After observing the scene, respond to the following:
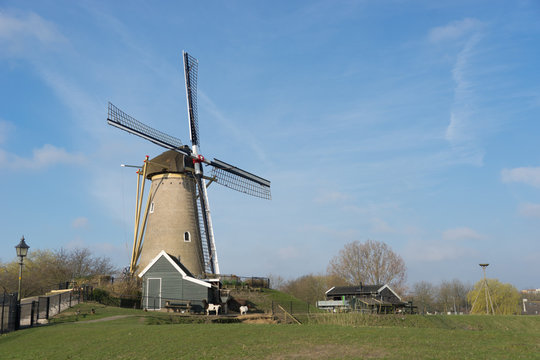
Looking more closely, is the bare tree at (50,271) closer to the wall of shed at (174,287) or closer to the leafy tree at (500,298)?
the wall of shed at (174,287)

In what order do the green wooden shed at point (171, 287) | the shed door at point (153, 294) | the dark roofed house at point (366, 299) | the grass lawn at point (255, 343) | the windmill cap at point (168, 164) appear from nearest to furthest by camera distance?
the grass lawn at point (255, 343) < the green wooden shed at point (171, 287) < the shed door at point (153, 294) < the windmill cap at point (168, 164) < the dark roofed house at point (366, 299)

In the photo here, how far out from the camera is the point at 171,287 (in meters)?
35.3

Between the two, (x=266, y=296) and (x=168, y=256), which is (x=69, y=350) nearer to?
(x=168, y=256)

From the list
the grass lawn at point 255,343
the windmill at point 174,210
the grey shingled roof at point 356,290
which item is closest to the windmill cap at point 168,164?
the windmill at point 174,210

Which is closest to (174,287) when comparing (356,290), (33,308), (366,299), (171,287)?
(171,287)

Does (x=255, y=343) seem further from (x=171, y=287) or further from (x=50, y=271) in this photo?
(x=50, y=271)

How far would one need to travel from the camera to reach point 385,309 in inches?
1599

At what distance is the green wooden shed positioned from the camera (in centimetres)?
3447

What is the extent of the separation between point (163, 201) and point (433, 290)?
92934mm

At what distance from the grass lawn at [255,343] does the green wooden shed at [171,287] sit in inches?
514

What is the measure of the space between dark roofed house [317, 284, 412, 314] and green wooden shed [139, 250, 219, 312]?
13.0m

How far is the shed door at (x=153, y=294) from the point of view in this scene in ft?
116

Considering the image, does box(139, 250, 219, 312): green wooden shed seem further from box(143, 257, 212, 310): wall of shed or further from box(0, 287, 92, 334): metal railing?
box(0, 287, 92, 334): metal railing

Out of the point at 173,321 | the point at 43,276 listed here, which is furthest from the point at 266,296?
the point at 43,276
